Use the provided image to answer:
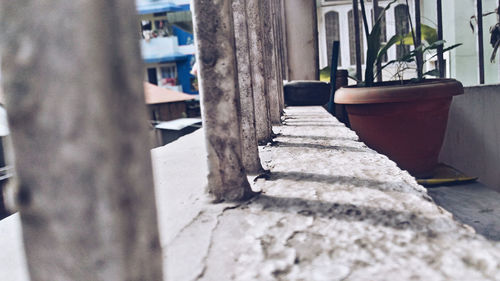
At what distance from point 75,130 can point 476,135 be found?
2.54 metres

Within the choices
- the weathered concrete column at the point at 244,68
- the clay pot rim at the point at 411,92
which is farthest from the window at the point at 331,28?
the weathered concrete column at the point at 244,68

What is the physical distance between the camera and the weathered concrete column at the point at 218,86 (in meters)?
1.00

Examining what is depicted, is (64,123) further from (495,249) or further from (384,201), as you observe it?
(384,201)

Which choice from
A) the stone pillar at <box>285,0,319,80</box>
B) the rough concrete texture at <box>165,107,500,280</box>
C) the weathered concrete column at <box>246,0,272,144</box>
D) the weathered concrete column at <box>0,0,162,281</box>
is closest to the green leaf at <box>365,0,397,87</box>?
the weathered concrete column at <box>246,0,272,144</box>

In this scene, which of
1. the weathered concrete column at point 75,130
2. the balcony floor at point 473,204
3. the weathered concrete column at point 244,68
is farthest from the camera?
the balcony floor at point 473,204

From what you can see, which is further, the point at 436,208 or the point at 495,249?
the point at 436,208

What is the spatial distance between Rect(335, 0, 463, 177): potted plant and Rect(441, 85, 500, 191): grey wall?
14.1 inches

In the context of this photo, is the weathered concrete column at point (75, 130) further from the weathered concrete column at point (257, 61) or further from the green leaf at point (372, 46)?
the green leaf at point (372, 46)

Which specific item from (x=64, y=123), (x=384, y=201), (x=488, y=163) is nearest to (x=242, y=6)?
(x=384, y=201)

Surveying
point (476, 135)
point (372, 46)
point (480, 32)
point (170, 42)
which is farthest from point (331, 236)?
point (170, 42)

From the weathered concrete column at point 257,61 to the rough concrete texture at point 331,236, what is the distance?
53 cm

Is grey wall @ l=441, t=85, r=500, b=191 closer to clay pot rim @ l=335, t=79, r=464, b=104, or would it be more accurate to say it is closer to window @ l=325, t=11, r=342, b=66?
clay pot rim @ l=335, t=79, r=464, b=104

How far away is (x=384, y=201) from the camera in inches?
38.3

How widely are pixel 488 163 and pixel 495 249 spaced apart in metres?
1.94
